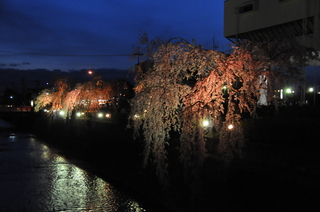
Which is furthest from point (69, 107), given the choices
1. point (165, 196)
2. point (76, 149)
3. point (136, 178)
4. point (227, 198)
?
point (227, 198)

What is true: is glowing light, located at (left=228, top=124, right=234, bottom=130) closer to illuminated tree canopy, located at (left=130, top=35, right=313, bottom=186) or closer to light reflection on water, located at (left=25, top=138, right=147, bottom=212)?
illuminated tree canopy, located at (left=130, top=35, right=313, bottom=186)

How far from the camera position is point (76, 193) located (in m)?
8.73

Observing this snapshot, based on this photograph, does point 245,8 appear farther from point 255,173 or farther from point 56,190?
point 56,190

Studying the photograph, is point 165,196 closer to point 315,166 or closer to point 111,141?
point 315,166

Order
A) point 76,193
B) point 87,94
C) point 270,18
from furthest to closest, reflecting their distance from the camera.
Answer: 1. point 270,18
2. point 87,94
3. point 76,193

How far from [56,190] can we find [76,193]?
0.69 metres

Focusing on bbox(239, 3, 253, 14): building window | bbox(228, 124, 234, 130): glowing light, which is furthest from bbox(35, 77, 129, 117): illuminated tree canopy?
bbox(228, 124, 234, 130): glowing light

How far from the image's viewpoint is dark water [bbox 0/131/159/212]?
7.56m

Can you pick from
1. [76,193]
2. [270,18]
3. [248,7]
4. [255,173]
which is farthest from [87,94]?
[255,173]

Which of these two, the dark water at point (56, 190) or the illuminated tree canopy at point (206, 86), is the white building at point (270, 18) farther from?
the dark water at point (56, 190)

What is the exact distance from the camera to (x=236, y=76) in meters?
6.70

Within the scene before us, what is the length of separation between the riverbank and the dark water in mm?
764

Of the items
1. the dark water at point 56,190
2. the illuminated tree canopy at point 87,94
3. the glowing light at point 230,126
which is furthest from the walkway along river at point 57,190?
the illuminated tree canopy at point 87,94

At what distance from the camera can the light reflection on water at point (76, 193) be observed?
7540 mm
